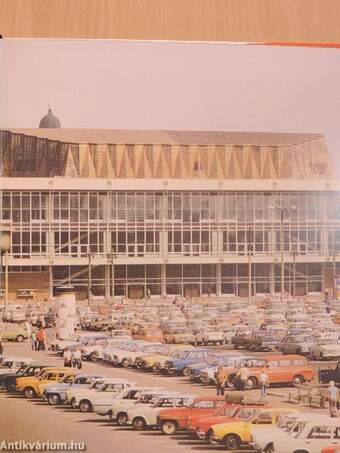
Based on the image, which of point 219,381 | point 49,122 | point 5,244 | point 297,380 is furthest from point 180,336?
point 49,122

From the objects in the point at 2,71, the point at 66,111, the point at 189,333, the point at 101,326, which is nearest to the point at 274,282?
the point at 189,333

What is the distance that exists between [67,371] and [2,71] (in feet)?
3.28

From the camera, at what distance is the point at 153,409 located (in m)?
2.78

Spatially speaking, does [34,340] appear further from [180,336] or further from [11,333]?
[180,336]

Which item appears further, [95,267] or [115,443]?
[95,267]

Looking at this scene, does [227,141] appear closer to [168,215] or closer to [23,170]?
[168,215]

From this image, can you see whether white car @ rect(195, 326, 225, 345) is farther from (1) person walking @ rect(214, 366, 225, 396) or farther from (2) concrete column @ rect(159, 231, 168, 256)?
(2) concrete column @ rect(159, 231, 168, 256)

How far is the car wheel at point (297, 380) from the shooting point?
2.86m

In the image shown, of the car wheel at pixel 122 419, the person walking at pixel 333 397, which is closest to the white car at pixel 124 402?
the car wheel at pixel 122 419

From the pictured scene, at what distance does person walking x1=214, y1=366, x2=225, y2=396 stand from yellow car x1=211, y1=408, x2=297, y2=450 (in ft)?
0.39

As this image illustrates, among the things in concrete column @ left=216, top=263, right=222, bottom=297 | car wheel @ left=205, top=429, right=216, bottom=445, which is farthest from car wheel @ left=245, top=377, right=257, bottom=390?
concrete column @ left=216, top=263, right=222, bottom=297

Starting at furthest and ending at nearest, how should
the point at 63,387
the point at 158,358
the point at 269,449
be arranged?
the point at 158,358 < the point at 63,387 < the point at 269,449

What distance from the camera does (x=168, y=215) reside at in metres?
2.95

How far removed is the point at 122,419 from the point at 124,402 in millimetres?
59
